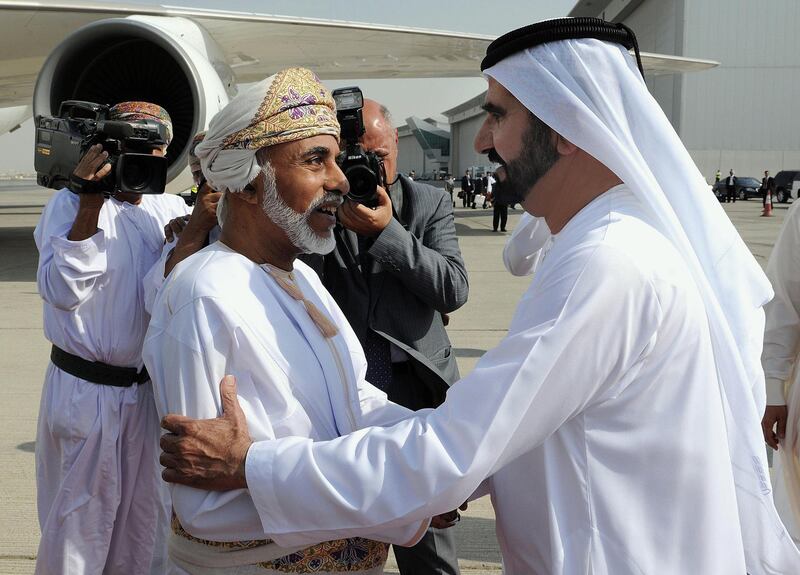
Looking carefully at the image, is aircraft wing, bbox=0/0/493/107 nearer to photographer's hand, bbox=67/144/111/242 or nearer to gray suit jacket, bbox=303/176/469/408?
photographer's hand, bbox=67/144/111/242

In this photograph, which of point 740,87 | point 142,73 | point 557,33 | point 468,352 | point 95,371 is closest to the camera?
point 557,33

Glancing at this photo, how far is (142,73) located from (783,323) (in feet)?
19.1

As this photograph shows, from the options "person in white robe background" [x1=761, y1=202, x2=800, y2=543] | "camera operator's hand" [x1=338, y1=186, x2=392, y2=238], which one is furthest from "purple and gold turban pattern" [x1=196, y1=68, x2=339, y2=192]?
"person in white robe background" [x1=761, y1=202, x2=800, y2=543]

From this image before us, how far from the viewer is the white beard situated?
1767 millimetres

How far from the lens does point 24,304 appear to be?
810 centimetres

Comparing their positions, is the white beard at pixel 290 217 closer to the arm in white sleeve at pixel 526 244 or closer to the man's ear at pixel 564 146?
the man's ear at pixel 564 146

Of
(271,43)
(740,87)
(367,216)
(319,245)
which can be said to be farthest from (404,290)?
(740,87)

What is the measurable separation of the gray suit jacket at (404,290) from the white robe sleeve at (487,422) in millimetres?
1184

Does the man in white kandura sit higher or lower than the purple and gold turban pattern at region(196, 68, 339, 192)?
lower

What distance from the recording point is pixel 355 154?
2461 mm

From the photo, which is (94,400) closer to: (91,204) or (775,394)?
(91,204)

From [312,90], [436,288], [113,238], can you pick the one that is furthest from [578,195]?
[113,238]

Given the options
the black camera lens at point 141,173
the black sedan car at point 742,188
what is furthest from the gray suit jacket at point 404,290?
the black sedan car at point 742,188

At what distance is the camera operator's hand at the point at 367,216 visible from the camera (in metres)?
2.52
